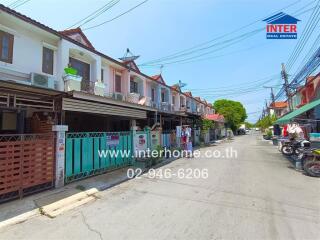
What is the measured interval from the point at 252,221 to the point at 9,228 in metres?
4.92

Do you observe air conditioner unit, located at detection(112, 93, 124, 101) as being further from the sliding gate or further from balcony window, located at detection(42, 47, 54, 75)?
the sliding gate

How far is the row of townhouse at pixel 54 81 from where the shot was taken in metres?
7.47

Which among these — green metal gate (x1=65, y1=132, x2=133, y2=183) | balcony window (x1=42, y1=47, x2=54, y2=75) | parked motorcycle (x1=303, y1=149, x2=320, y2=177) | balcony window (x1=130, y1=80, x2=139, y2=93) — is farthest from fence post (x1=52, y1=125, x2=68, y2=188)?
balcony window (x1=130, y1=80, x2=139, y2=93)

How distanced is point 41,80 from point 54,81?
72 centimetres

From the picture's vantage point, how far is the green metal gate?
8156mm

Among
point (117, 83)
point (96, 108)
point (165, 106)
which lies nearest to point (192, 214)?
point (96, 108)

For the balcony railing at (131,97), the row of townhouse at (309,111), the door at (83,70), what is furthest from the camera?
the balcony railing at (131,97)

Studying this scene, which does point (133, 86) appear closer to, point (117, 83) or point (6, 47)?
point (117, 83)

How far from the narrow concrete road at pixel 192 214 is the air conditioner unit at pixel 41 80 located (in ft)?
19.3

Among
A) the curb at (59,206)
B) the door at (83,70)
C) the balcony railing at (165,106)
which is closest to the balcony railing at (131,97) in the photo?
the door at (83,70)

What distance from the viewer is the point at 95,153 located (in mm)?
9203

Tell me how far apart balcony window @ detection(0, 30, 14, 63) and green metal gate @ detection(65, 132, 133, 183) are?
155 inches

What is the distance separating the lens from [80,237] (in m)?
4.29

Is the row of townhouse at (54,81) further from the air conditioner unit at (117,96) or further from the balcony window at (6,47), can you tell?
the air conditioner unit at (117,96)
